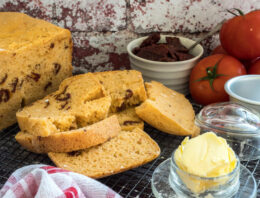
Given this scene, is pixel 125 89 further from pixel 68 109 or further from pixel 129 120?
pixel 68 109

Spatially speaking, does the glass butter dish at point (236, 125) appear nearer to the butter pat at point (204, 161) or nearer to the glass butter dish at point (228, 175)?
the glass butter dish at point (228, 175)

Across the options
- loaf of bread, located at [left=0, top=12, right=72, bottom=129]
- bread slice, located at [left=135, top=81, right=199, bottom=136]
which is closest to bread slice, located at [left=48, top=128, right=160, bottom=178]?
bread slice, located at [left=135, top=81, right=199, bottom=136]

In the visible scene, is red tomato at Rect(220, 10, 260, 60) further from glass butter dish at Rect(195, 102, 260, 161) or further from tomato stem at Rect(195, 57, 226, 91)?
glass butter dish at Rect(195, 102, 260, 161)

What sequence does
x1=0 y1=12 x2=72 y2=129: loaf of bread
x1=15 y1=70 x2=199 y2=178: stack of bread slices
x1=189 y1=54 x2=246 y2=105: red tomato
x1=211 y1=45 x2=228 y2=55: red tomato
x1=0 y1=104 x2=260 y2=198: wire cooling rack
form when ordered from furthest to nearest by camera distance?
1. x1=211 y1=45 x2=228 y2=55: red tomato
2. x1=189 y1=54 x2=246 y2=105: red tomato
3. x1=0 y1=12 x2=72 y2=129: loaf of bread
4. x1=15 y1=70 x2=199 y2=178: stack of bread slices
5. x1=0 y1=104 x2=260 y2=198: wire cooling rack

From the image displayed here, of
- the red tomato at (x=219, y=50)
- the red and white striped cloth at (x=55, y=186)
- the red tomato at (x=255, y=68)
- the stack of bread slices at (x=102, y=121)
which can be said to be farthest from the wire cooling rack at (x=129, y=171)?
the red tomato at (x=219, y=50)

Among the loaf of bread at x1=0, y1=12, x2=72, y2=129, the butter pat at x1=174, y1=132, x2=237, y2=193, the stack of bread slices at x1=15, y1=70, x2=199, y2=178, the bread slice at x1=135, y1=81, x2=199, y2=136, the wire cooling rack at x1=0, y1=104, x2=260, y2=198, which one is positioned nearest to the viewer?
the butter pat at x1=174, y1=132, x2=237, y2=193

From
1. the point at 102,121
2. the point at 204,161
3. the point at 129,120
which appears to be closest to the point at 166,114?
the point at 129,120

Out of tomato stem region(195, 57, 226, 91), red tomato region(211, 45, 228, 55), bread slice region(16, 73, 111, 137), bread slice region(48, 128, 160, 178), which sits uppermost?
red tomato region(211, 45, 228, 55)
